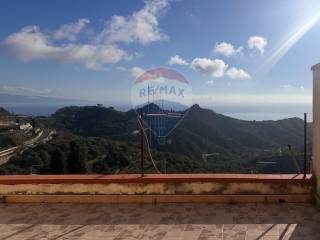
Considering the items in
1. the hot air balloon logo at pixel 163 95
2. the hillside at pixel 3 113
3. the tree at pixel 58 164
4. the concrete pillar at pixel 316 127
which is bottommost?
the tree at pixel 58 164

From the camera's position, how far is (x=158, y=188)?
350 centimetres

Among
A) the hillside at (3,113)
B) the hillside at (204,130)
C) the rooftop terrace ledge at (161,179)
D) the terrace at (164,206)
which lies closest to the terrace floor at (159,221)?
the terrace at (164,206)

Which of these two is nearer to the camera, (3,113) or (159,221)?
(159,221)

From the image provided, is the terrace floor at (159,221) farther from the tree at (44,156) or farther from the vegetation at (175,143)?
the tree at (44,156)

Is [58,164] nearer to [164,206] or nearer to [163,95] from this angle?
[163,95]

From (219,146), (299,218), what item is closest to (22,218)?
(299,218)

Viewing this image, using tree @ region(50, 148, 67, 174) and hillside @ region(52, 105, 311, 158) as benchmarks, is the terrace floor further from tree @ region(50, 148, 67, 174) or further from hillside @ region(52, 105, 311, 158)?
hillside @ region(52, 105, 311, 158)

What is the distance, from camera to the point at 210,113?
34.2 m

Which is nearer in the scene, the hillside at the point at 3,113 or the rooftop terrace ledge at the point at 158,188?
the rooftop terrace ledge at the point at 158,188

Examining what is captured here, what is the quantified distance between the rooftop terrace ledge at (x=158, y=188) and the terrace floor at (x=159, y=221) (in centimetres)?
9

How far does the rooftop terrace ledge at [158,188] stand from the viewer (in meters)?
3.37

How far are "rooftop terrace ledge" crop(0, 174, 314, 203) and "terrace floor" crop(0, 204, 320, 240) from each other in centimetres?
9

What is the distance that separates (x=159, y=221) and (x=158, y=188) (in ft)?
1.73

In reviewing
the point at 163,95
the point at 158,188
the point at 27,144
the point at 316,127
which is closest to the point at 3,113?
the point at 27,144
